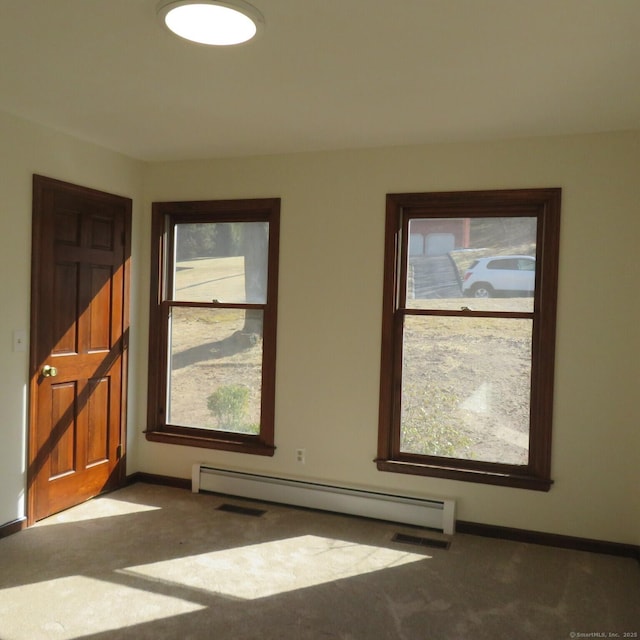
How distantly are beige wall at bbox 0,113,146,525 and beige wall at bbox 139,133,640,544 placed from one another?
1.03 metres

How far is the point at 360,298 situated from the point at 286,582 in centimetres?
181

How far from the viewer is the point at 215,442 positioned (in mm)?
4320

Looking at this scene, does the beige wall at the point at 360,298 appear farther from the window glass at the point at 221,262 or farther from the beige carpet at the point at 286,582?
the beige carpet at the point at 286,582

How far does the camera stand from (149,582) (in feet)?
9.79

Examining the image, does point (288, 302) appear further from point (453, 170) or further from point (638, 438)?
point (638, 438)

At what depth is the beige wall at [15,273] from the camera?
3.41 m

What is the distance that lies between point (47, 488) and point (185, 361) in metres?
1.27

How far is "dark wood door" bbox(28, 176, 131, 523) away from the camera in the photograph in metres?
3.65

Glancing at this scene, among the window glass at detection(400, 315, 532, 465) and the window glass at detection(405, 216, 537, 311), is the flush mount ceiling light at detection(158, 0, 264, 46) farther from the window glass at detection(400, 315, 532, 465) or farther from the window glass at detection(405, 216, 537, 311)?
the window glass at detection(400, 315, 532, 465)

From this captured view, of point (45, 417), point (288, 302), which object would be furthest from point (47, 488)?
point (288, 302)

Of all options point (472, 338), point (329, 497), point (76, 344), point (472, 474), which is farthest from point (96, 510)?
point (472, 338)

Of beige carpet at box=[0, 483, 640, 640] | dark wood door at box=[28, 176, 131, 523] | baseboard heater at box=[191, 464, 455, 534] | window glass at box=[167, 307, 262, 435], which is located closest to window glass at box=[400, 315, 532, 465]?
baseboard heater at box=[191, 464, 455, 534]

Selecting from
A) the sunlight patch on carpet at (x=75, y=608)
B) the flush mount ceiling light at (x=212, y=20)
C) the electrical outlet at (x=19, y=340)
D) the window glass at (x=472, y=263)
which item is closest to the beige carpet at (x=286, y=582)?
the sunlight patch on carpet at (x=75, y=608)

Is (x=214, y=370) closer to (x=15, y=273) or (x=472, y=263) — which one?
(x=15, y=273)
